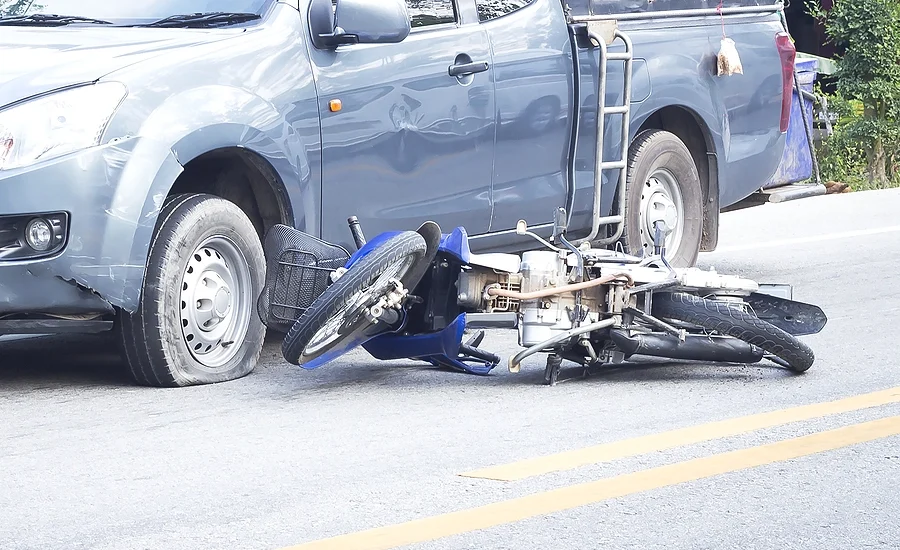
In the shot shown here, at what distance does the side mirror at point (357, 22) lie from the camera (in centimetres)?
585

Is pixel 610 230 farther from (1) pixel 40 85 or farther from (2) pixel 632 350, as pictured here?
(1) pixel 40 85

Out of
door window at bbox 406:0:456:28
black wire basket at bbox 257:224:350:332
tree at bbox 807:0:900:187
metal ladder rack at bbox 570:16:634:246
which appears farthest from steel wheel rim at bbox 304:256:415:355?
tree at bbox 807:0:900:187

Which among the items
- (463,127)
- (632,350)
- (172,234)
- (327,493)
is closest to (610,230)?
(463,127)

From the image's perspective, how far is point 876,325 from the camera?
686 centimetres

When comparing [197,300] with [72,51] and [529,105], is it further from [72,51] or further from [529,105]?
[529,105]

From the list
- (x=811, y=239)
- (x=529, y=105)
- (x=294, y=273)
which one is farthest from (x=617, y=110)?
(x=811, y=239)

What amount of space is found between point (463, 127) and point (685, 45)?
2.08 metres

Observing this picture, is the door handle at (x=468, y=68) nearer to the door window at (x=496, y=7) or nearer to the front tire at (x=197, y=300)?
the door window at (x=496, y=7)

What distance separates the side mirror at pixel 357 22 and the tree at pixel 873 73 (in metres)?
11.3

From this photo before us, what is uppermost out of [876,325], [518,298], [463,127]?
[463,127]

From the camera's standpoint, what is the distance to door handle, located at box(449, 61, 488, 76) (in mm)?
6434

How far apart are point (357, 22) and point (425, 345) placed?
1.32m

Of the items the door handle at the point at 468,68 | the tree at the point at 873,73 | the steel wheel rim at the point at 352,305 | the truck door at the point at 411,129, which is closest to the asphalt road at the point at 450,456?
the steel wheel rim at the point at 352,305

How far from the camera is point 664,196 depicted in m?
8.23
